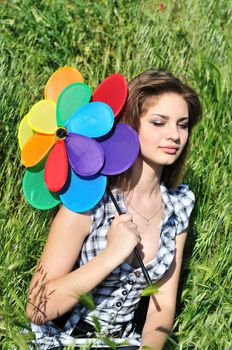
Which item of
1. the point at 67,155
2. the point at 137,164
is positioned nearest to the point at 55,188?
the point at 67,155

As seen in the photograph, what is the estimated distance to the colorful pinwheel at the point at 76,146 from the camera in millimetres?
1772

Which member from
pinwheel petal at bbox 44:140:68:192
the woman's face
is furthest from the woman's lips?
pinwheel petal at bbox 44:140:68:192

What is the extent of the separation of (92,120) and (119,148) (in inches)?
4.1

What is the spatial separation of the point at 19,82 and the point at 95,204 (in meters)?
1.04

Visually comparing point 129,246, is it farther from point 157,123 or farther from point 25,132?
point 25,132

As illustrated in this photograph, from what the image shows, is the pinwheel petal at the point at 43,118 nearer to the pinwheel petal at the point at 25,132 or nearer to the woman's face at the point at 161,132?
the pinwheel petal at the point at 25,132

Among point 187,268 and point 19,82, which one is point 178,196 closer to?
point 187,268

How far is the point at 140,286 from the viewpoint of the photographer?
1863 mm

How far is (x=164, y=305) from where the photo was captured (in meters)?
1.97

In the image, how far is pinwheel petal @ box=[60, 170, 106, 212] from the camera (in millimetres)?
1752

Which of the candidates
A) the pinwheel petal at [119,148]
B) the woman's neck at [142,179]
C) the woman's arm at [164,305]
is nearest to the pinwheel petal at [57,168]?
the pinwheel petal at [119,148]

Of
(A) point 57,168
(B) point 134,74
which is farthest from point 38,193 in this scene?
(B) point 134,74

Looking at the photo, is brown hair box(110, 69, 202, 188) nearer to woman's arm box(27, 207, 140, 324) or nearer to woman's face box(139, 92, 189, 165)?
woman's face box(139, 92, 189, 165)

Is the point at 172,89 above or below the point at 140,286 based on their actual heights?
above
